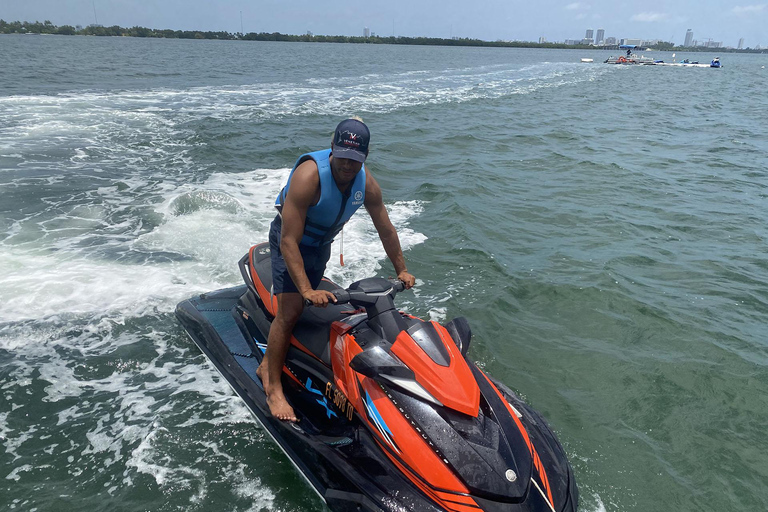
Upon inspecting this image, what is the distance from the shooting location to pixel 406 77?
3198 cm

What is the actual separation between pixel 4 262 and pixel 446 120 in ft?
46.2

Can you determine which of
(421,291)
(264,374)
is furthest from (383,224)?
(421,291)

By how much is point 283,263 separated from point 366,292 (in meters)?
0.60

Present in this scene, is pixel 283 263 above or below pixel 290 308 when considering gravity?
above

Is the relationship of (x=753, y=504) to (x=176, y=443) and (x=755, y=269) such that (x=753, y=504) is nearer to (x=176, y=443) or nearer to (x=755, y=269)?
(x=176, y=443)

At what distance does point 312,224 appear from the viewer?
3111 millimetres

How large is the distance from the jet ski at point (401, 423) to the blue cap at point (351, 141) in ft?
2.49

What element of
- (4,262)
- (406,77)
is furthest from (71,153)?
(406,77)

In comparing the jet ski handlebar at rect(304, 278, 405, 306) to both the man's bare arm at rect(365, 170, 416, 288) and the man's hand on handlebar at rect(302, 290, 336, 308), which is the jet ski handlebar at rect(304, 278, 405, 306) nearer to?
the man's hand on handlebar at rect(302, 290, 336, 308)

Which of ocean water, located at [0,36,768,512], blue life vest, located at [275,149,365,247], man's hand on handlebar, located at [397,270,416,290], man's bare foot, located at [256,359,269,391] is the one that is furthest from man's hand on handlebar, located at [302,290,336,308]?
ocean water, located at [0,36,768,512]

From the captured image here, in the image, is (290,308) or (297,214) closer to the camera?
(297,214)

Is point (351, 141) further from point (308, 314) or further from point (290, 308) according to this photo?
point (308, 314)

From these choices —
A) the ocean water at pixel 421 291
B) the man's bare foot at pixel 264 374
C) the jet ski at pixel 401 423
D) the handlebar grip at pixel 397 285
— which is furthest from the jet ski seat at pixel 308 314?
the ocean water at pixel 421 291

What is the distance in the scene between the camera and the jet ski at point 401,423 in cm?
240
